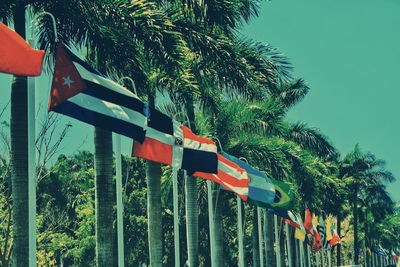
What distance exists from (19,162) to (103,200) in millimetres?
3591

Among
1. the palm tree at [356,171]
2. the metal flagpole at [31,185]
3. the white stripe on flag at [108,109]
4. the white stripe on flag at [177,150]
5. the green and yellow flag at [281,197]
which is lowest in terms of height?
the metal flagpole at [31,185]

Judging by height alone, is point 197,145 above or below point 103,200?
above

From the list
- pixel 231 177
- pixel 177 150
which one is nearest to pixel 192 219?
pixel 231 177

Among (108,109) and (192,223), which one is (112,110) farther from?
(192,223)

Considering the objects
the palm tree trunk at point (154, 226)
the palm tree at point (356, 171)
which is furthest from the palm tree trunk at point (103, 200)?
the palm tree at point (356, 171)

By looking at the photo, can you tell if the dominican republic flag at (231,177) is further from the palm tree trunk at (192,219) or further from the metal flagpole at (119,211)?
the metal flagpole at (119,211)

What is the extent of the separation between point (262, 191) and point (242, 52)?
639cm

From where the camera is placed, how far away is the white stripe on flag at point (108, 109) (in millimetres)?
13391

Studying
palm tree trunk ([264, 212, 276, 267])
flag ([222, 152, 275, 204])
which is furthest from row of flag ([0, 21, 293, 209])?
palm tree trunk ([264, 212, 276, 267])

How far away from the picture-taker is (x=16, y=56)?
11203mm

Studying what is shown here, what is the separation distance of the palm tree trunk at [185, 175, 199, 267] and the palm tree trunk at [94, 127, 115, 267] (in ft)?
31.9

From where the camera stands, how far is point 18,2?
14.9 metres

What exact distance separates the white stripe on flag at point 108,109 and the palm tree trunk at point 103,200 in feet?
A: 11.0

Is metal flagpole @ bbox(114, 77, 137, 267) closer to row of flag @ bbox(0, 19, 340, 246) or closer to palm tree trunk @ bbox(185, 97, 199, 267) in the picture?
row of flag @ bbox(0, 19, 340, 246)
